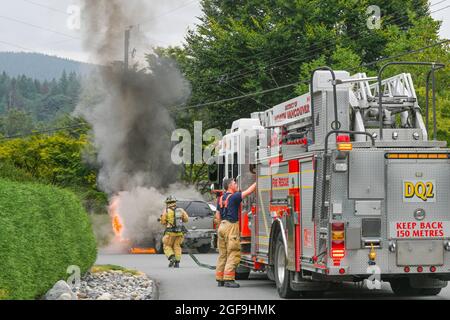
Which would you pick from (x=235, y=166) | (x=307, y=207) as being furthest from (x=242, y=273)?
(x=307, y=207)

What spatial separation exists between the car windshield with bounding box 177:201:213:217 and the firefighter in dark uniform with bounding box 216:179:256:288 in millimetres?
13113

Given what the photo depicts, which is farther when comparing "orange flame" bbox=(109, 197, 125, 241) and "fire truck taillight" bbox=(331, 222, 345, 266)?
"orange flame" bbox=(109, 197, 125, 241)

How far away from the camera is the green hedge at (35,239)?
10.9m

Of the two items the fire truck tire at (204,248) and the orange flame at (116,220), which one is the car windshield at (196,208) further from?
the orange flame at (116,220)

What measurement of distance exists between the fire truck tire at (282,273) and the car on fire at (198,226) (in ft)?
47.1

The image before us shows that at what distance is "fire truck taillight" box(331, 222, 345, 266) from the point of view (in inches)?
517

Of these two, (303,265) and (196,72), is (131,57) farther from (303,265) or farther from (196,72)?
(303,265)

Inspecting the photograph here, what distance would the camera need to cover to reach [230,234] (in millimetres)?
16984

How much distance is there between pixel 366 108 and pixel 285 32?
2698 centimetres

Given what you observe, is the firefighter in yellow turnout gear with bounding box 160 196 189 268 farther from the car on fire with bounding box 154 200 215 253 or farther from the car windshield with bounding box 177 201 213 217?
the car windshield with bounding box 177 201 213 217

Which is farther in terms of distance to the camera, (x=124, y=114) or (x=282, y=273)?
(x=124, y=114)

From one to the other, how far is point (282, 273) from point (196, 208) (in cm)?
1559

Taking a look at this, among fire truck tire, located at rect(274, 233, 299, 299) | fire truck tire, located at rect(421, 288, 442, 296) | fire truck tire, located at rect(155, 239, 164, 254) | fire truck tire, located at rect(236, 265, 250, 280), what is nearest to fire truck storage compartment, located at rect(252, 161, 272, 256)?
fire truck tire, located at rect(274, 233, 299, 299)

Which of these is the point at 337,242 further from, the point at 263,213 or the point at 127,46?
the point at 127,46
